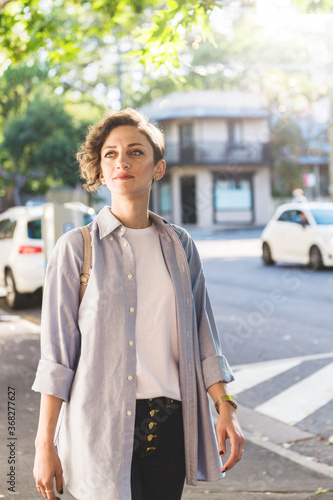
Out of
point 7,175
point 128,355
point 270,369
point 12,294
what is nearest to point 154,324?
point 128,355

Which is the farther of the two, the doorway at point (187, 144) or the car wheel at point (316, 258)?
the doorway at point (187, 144)

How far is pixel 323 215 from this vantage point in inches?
632

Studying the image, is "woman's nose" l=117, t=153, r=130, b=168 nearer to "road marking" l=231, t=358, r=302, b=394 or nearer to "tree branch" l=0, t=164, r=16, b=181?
"road marking" l=231, t=358, r=302, b=394

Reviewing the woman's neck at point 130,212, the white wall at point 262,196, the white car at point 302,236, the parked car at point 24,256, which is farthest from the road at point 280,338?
the white wall at point 262,196

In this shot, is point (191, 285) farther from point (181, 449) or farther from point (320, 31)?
point (320, 31)

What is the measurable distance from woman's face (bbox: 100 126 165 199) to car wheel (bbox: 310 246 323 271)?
13.6 metres

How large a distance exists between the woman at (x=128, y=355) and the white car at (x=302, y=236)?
13294 millimetres

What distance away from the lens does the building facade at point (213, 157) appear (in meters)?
40.7

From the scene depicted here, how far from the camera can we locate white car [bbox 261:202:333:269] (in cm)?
1546

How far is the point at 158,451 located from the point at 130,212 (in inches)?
31.5

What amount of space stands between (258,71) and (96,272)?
132 feet

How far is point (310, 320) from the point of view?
10188 millimetres

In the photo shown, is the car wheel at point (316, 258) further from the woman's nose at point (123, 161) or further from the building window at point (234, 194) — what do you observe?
the building window at point (234, 194)

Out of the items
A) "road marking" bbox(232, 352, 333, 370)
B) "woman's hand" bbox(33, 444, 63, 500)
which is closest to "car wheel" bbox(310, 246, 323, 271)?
"road marking" bbox(232, 352, 333, 370)
